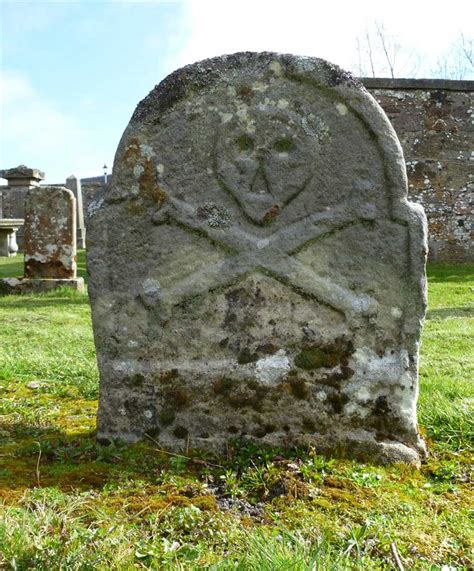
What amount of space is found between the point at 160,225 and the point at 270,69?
97 centimetres

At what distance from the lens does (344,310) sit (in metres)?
3.18

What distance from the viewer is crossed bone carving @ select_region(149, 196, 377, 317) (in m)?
3.18

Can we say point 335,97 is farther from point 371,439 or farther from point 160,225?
point 371,439

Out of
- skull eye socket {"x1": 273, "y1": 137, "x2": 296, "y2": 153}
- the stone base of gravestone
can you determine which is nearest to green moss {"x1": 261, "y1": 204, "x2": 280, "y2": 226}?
skull eye socket {"x1": 273, "y1": 137, "x2": 296, "y2": 153}

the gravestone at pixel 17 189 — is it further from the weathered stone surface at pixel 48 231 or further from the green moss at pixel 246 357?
the green moss at pixel 246 357

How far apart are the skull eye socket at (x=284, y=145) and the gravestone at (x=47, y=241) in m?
7.21

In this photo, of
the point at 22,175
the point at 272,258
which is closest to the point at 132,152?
the point at 272,258

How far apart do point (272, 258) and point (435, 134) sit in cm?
1017

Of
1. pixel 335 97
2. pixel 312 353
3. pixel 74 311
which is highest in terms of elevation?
pixel 335 97

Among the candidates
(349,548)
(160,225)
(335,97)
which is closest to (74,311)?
(160,225)

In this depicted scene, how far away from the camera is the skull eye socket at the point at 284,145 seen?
3221 mm

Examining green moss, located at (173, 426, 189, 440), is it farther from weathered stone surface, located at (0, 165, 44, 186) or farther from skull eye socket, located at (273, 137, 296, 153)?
weathered stone surface, located at (0, 165, 44, 186)

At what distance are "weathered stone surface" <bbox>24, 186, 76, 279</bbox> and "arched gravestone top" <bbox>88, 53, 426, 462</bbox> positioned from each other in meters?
7.00

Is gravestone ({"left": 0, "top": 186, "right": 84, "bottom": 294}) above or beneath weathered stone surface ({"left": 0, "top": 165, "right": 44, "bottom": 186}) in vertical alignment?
beneath
